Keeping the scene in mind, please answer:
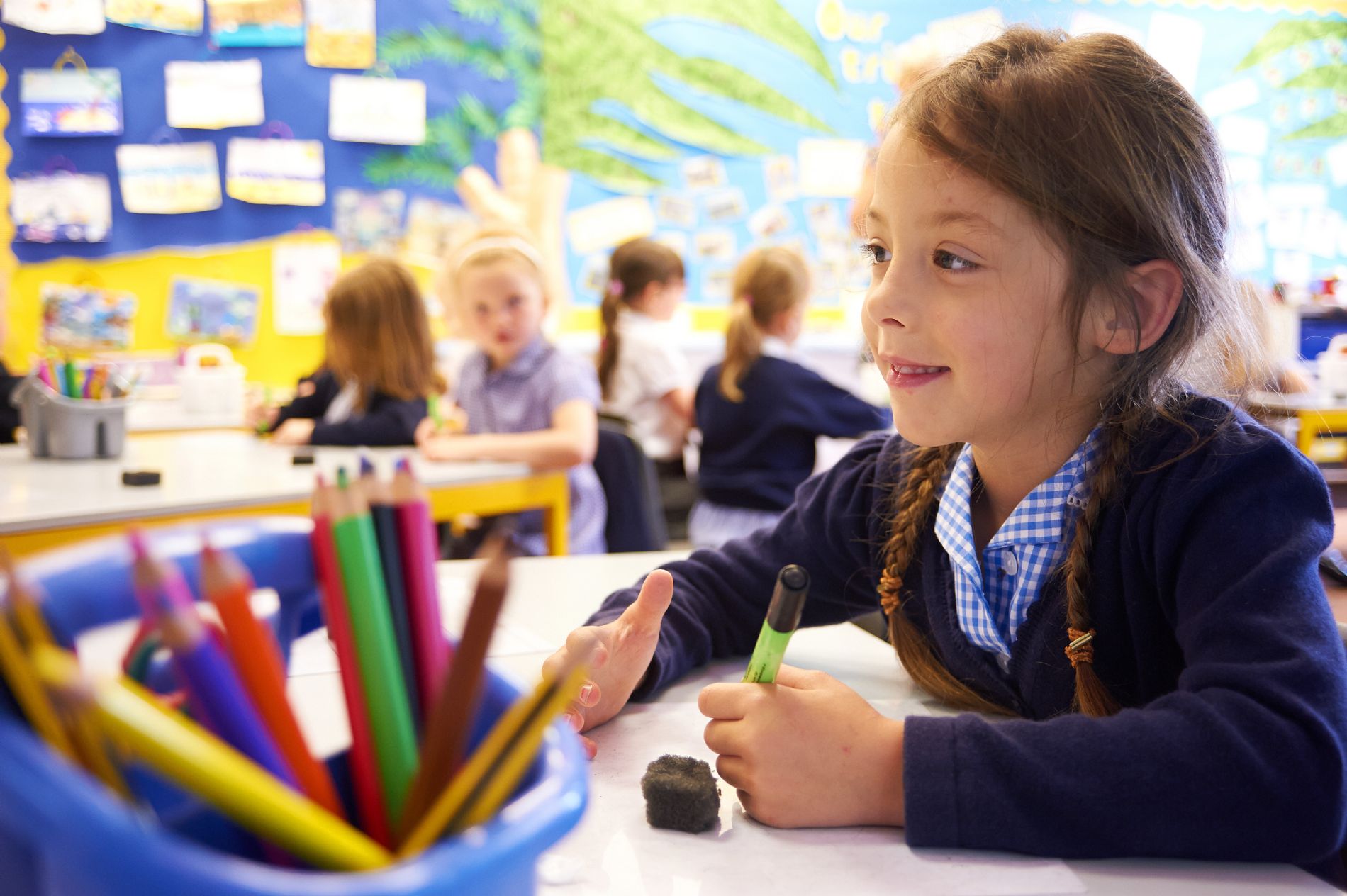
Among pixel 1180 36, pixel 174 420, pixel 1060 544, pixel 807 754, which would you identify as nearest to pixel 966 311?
pixel 1060 544

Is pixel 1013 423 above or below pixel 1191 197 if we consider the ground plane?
below

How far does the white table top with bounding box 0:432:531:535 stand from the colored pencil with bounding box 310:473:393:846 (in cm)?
89

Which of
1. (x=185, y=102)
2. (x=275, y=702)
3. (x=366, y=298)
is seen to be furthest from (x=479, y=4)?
(x=275, y=702)

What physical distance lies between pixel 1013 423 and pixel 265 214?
3366 mm

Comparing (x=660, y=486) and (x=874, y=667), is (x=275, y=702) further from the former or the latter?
(x=660, y=486)

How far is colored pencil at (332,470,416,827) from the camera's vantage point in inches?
11.3

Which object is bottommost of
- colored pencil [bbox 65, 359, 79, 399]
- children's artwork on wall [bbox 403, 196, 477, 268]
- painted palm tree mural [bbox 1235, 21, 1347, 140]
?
colored pencil [bbox 65, 359, 79, 399]

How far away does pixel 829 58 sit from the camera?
4.07 meters

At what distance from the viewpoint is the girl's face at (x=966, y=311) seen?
0.69m

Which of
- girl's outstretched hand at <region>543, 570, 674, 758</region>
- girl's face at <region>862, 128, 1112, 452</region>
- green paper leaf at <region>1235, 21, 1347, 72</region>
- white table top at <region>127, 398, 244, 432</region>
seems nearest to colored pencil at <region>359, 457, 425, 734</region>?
girl's outstretched hand at <region>543, 570, 674, 758</region>

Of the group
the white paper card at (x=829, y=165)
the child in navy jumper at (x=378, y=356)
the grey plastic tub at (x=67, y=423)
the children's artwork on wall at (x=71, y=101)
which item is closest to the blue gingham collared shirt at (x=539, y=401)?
the child in navy jumper at (x=378, y=356)

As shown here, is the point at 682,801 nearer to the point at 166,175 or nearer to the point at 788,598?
the point at 788,598

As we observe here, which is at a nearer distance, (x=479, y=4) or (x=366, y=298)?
(x=366, y=298)

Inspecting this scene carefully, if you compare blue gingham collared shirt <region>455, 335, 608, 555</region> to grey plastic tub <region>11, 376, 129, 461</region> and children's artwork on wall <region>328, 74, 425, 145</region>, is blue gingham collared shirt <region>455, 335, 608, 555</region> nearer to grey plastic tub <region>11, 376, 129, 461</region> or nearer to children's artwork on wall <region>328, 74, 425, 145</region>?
grey plastic tub <region>11, 376, 129, 461</region>
